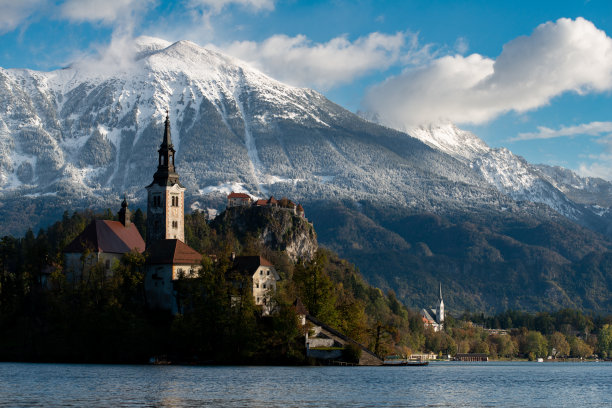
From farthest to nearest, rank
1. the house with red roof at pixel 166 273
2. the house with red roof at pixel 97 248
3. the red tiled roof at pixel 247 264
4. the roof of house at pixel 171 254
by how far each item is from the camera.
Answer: the house with red roof at pixel 97 248 → the roof of house at pixel 171 254 → the house with red roof at pixel 166 273 → the red tiled roof at pixel 247 264

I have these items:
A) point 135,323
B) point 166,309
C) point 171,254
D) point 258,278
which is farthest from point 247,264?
point 135,323

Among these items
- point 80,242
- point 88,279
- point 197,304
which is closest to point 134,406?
point 197,304

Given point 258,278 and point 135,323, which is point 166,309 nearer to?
point 135,323

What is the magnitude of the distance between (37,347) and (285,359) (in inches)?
1561

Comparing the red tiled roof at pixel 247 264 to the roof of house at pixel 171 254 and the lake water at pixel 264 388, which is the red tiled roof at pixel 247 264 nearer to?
the roof of house at pixel 171 254

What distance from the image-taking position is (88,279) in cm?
15275

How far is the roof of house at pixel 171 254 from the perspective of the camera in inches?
6191

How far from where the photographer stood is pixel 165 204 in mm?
182250

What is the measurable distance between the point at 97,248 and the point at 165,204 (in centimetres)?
2423

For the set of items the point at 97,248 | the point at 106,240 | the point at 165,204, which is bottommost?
the point at 97,248

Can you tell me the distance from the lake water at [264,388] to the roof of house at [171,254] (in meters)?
25.2

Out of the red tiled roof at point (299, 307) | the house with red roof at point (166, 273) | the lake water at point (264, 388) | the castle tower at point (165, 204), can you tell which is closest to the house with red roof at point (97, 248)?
the house with red roof at point (166, 273)

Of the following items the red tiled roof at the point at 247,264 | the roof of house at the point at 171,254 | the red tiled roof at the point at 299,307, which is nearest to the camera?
the red tiled roof at the point at 299,307

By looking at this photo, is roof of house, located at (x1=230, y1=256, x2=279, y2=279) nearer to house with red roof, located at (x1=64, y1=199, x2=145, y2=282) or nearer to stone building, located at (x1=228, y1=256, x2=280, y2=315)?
stone building, located at (x1=228, y1=256, x2=280, y2=315)
